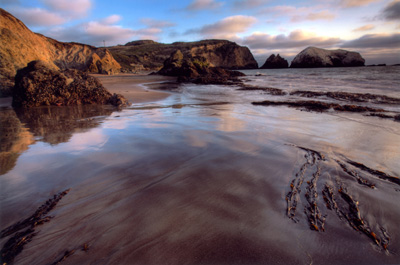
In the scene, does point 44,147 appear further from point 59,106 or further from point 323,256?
point 59,106

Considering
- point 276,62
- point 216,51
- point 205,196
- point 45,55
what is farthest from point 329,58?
point 205,196

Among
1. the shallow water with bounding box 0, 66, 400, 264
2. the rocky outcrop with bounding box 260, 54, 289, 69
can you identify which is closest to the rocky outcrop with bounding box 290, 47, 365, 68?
the rocky outcrop with bounding box 260, 54, 289, 69

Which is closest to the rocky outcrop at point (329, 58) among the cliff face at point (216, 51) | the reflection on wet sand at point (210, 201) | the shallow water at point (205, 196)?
the cliff face at point (216, 51)

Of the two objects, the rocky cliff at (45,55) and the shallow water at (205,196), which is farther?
the rocky cliff at (45,55)

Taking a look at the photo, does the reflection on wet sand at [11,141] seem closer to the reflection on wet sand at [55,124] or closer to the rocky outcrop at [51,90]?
the reflection on wet sand at [55,124]

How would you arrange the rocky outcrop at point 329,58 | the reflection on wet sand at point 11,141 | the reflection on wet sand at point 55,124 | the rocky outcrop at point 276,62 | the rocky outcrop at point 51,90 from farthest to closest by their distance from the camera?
the rocky outcrop at point 276,62, the rocky outcrop at point 329,58, the rocky outcrop at point 51,90, the reflection on wet sand at point 55,124, the reflection on wet sand at point 11,141

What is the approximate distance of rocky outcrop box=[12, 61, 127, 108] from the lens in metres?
5.73

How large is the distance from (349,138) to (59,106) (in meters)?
7.20

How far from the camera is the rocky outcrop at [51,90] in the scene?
573cm

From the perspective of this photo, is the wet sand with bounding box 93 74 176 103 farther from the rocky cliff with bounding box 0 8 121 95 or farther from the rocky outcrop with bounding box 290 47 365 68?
the rocky outcrop with bounding box 290 47 365 68

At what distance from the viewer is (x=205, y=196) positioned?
1.52 meters

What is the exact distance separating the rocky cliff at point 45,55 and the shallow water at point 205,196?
22.5 ft

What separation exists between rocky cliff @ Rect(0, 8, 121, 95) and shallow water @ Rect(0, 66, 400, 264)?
22.5 feet

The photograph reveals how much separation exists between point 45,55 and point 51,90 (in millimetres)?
8605
